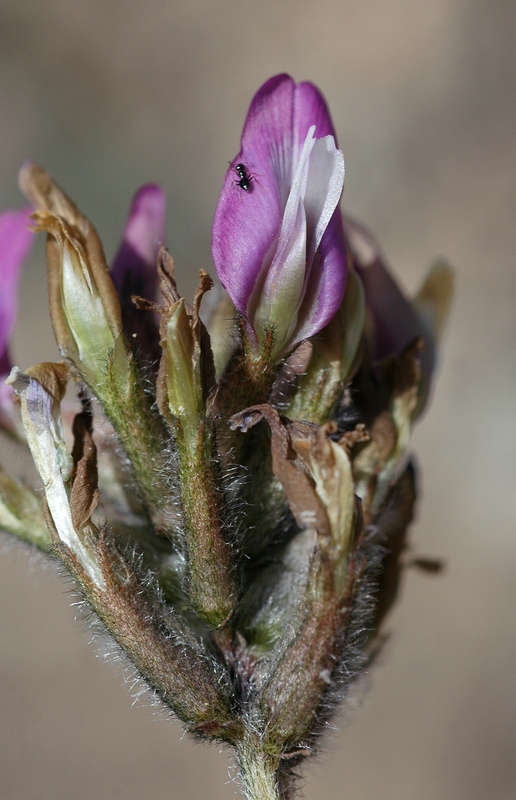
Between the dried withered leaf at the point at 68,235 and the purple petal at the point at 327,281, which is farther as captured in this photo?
the dried withered leaf at the point at 68,235

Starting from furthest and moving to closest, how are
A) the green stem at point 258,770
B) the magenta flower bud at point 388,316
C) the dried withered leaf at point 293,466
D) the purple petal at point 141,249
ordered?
the magenta flower bud at point 388,316 < the purple petal at point 141,249 < the green stem at point 258,770 < the dried withered leaf at point 293,466

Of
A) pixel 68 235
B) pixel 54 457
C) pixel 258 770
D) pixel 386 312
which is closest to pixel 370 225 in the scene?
pixel 386 312

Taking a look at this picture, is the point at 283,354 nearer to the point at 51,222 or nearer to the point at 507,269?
the point at 51,222

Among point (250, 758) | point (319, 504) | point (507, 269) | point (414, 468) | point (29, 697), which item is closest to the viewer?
point (319, 504)

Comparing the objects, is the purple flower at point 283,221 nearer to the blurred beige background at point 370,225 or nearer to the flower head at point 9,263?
the flower head at point 9,263

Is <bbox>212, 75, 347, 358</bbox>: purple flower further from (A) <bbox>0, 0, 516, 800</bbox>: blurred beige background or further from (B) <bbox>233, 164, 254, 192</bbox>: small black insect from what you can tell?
(A) <bbox>0, 0, 516, 800</bbox>: blurred beige background

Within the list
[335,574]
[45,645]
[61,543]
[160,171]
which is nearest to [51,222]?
[61,543]

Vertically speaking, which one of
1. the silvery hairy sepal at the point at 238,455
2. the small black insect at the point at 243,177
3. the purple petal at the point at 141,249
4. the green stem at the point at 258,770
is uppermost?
the small black insect at the point at 243,177

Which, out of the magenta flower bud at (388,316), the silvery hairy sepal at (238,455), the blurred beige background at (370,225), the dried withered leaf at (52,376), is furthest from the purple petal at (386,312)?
the blurred beige background at (370,225)
